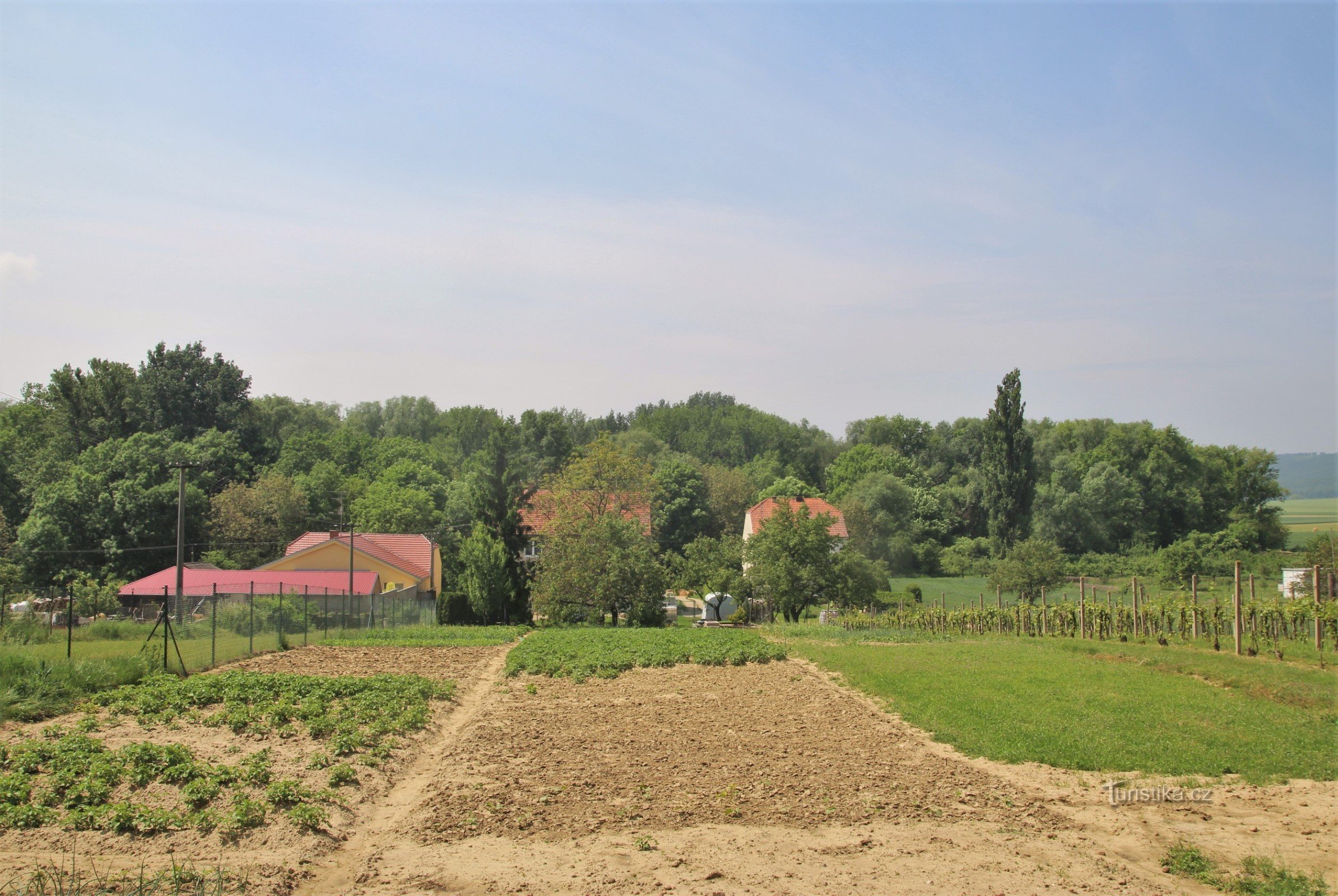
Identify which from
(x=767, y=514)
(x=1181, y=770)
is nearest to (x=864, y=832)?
(x=1181, y=770)

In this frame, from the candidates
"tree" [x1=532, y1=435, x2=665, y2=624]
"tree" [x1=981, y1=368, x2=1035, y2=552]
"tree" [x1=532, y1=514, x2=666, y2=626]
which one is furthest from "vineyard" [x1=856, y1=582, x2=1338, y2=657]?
"tree" [x1=981, y1=368, x2=1035, y2=552]

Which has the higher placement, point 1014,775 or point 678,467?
point 678,467

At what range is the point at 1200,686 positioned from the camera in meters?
17.1

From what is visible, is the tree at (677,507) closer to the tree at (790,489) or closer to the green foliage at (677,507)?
the green foliage at (677,507)

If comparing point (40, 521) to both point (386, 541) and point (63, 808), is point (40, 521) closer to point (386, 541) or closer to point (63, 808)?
point (386, 541)

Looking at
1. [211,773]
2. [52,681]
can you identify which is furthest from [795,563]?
[211,773]

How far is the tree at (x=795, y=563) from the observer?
4756 cm

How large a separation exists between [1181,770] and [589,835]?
7.54 metres

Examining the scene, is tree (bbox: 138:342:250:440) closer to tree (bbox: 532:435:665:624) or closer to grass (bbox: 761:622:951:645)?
tree (bbox: 532:435:665:624)

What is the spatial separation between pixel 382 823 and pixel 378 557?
43210 mm

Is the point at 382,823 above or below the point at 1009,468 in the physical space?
below

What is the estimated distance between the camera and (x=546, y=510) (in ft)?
197

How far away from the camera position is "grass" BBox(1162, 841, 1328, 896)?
7539mm

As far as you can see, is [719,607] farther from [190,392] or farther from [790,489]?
[190,392]
